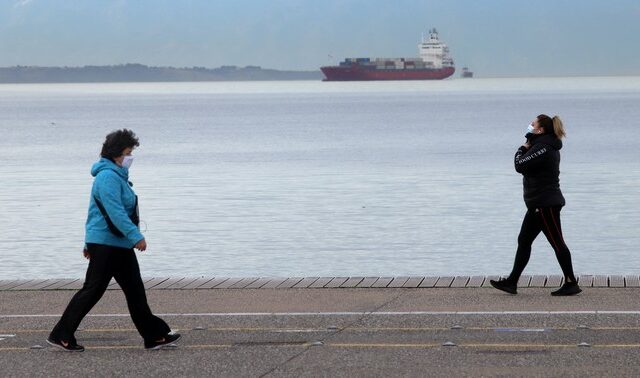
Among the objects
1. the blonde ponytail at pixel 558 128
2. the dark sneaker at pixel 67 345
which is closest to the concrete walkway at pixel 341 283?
the blonde ponytail at pixel 558 128

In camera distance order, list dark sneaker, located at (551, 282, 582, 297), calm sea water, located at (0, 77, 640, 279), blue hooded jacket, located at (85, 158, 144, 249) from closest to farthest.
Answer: blue hooded jacket, located at (85, 158, 144, 249), dark sneaker, located at (551, 282, 582, 297), calm sea water, located at (0, 77, 640, 279)

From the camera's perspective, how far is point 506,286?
10.6m

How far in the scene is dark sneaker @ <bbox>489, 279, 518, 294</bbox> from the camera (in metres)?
10.6

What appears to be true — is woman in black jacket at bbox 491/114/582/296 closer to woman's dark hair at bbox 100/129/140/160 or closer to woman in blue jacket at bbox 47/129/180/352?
woman in blue jacket at bbox 47/129/180/352

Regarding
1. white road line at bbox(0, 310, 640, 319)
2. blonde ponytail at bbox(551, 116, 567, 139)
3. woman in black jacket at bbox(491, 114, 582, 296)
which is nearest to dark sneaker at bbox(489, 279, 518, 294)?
woman in black jacket at bbox(491, 114, 582, 296)

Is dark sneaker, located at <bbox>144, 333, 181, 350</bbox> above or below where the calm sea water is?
above

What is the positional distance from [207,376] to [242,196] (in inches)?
825

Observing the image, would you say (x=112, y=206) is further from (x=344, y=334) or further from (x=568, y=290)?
(x=568, y=290)

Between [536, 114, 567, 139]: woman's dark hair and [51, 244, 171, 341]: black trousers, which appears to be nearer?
[51, 244, 171, 341]: black trousers

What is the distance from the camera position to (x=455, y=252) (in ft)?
61.1

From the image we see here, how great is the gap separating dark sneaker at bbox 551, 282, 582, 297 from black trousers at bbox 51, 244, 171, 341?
3.35m

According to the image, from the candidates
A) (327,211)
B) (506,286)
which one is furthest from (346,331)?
(327,211)

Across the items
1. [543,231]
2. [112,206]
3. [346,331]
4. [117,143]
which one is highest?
[117,143]

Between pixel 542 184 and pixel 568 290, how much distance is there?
904mm
